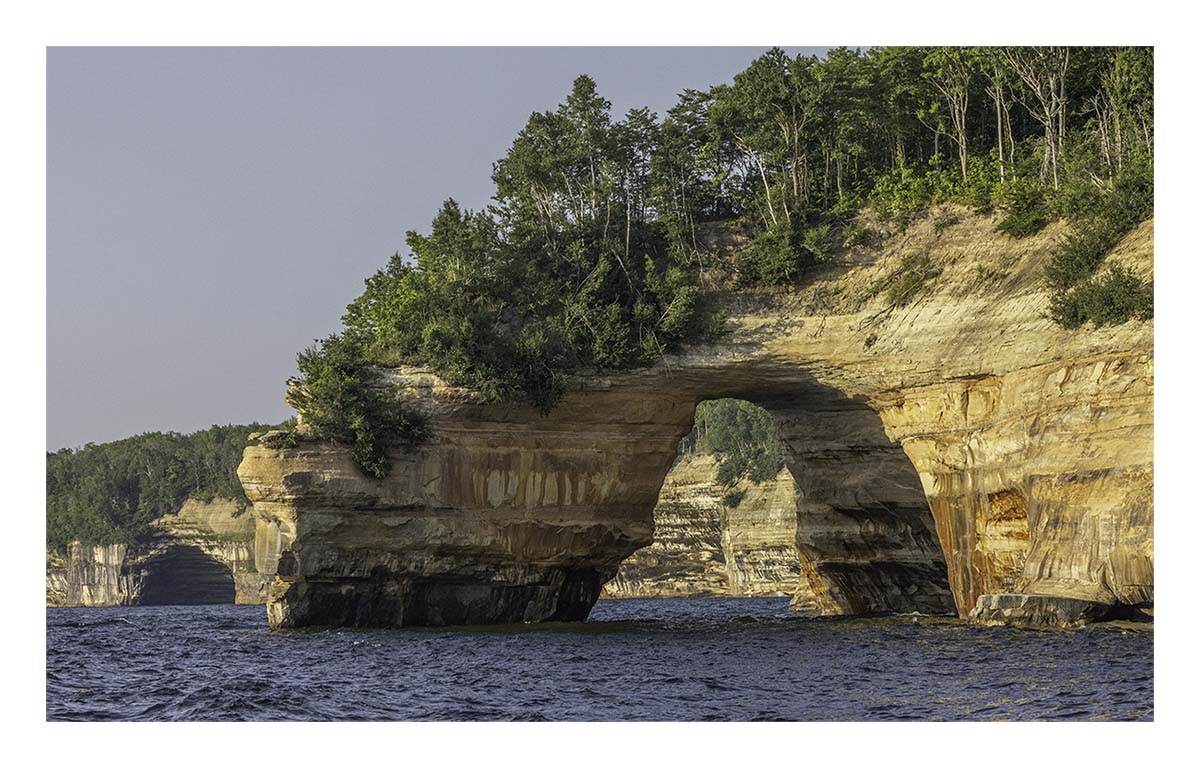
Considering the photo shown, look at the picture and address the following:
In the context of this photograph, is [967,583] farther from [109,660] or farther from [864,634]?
[109,660]

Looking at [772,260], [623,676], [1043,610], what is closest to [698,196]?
[772,260]

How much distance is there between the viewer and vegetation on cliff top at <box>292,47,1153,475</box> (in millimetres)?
45562

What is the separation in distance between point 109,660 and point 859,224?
27672mm

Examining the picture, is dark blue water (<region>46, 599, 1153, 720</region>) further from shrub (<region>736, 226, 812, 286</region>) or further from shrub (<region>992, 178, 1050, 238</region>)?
shrub (<region>992, 178, 1050, 238</region>)

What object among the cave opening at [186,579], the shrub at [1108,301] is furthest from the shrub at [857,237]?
the cave opening at [186,579]

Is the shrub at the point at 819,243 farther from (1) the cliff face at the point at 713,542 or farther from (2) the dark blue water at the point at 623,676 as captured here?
(1) the cliff face at the point at 713,542

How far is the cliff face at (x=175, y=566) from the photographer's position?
118 meters

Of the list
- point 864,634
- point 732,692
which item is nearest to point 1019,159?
point 864,634

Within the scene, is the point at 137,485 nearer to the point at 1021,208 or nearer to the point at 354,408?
the point at 354,408

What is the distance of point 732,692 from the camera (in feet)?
89.3

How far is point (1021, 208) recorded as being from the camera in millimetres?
43500

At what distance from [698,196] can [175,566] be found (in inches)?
3543

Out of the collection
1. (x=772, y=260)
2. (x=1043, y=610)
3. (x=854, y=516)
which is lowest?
(x=1043, y=610)

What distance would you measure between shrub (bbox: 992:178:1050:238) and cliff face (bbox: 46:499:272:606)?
84.1 m
